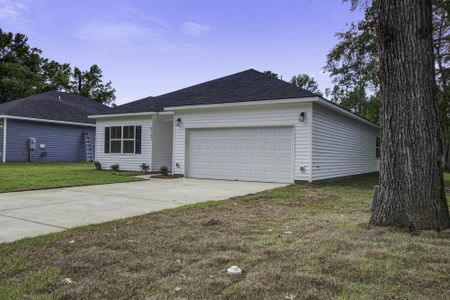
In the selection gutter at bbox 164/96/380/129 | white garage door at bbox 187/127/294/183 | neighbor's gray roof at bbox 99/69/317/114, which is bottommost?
white garage door at bbox 187/127/294/183

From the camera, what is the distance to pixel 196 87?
16.6 m

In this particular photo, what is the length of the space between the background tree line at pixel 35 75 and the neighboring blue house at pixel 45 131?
8.88 meters

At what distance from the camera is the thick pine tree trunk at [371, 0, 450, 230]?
15.7 ft

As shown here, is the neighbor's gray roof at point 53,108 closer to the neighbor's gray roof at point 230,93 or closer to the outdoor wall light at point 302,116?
the neighbor's gray roof at point 230,93

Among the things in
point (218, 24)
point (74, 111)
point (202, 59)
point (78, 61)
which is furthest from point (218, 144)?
point (78, 61)

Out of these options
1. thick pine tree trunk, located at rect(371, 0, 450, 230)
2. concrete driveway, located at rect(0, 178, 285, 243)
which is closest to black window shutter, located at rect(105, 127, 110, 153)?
concrete driveway, located at rect(0, 178, 285, 243)

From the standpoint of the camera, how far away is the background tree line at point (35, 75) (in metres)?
33.6

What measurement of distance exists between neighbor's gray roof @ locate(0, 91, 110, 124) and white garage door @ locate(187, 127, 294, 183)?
41.0 ft

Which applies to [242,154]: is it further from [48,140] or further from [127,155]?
[48,140]

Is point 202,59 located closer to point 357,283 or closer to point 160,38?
point 160,38

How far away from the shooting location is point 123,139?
17.3 m

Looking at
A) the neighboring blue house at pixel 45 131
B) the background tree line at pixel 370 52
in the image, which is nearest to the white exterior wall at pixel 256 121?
the background tree line at pixel 370 52

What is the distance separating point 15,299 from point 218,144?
36.9 feet

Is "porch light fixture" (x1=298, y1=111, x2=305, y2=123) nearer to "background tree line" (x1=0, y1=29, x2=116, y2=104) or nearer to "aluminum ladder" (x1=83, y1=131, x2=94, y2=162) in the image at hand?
"aluminum ladder" (x1=83, y1=131, x2=94, y2=162)
